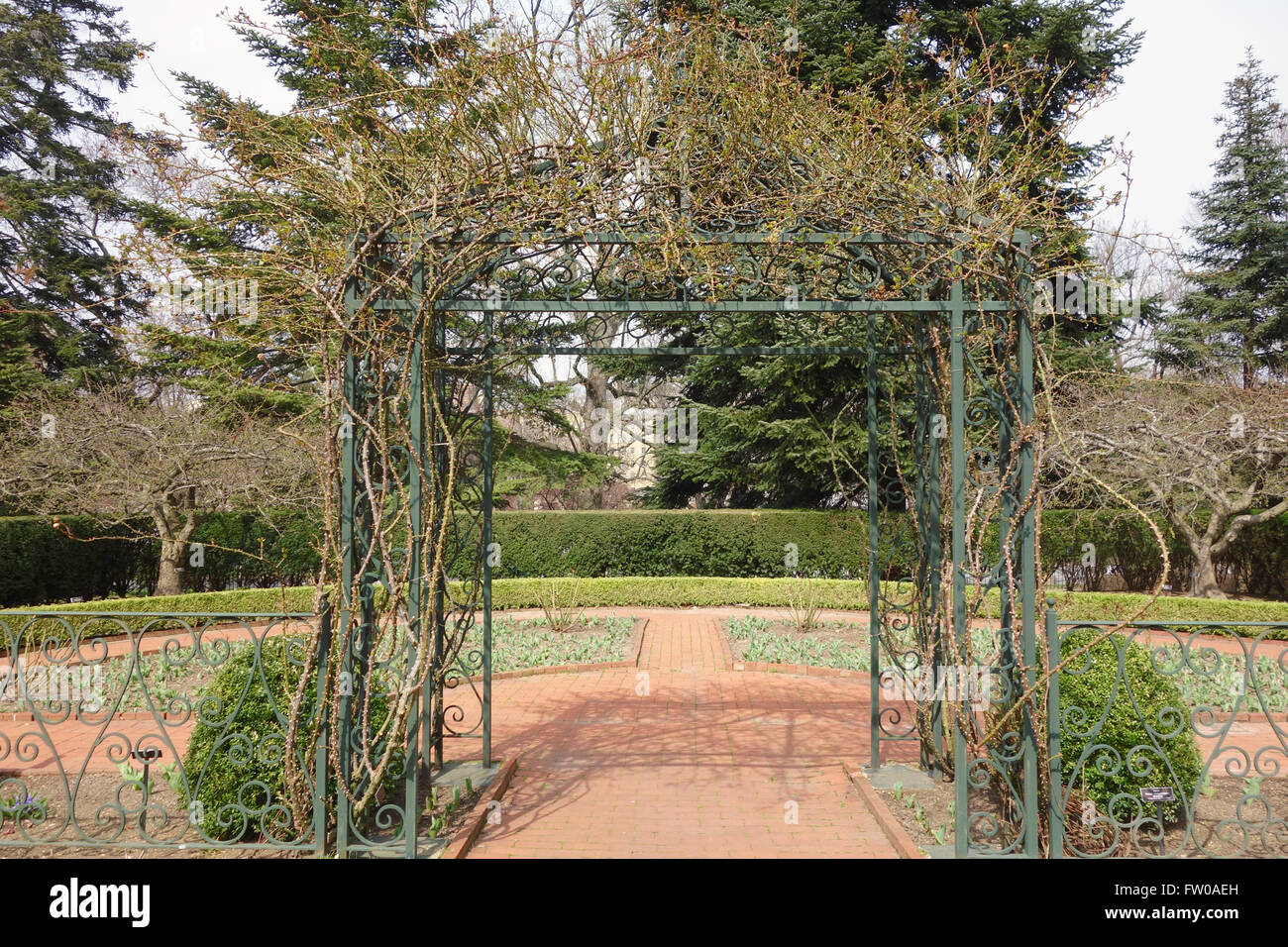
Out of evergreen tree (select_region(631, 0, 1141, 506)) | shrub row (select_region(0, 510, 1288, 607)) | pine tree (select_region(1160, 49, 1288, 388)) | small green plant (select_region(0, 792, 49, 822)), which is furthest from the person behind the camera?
pine tree (select_region(1160, 49, 1288, 388))

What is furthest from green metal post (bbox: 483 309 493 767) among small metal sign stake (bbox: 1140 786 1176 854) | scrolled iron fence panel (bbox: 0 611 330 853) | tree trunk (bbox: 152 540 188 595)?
tree trunk (bbox: 152 540 188 595)

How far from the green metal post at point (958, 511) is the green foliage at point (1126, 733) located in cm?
58

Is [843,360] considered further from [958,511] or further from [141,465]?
[141,465]

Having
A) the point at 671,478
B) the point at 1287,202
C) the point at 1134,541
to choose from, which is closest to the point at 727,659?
the point at 671,478

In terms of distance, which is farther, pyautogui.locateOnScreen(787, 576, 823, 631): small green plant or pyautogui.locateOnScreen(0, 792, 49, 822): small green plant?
pyautogui.locateOnScreen(787, 576, 823, 631): small green plant

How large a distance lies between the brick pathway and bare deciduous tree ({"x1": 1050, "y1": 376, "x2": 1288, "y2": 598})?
23.8ft

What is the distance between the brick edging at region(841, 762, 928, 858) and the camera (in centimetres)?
394

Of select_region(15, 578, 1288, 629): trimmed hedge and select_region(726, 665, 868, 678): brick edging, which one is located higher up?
select_region(15, 578, 1288, 629): trimmed hedge

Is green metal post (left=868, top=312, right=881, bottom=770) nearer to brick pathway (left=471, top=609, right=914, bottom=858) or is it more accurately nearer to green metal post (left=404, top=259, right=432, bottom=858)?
brick pathway (left=471, top=609, right=914, bottom=858)

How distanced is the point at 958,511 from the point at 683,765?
9.49 feet

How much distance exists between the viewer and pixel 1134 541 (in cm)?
1612

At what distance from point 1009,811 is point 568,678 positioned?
545 cm

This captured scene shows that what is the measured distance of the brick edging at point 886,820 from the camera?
394 centimetres
